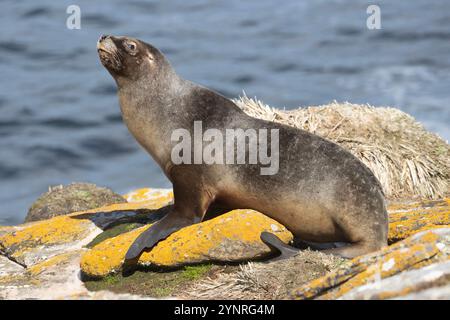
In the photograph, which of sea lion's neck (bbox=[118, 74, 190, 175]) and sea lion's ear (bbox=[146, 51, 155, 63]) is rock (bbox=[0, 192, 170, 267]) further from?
sea lion's ear (bbox=[146, 51, 155, 63])

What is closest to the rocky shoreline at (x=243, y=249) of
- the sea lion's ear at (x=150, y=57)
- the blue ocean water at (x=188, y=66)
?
the sea lion's ear at (x=150, y=57)

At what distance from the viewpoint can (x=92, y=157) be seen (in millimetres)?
28906

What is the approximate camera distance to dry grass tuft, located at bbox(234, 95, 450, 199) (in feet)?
39.4

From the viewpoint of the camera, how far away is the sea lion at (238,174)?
902 centimetres

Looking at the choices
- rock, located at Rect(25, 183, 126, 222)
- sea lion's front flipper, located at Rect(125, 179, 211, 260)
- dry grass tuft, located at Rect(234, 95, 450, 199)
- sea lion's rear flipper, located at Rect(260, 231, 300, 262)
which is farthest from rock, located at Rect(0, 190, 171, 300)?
dry grass tuft, located at Rect(234, 95, 450, 199)

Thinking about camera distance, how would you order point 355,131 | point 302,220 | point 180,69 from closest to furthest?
point 302,220 → point 355,131 → point 180,69

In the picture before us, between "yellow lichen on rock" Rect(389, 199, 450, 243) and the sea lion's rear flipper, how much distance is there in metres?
1.24

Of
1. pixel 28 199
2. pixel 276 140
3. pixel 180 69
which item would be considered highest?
pixel 180 69

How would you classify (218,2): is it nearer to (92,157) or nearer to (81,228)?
(92,157)

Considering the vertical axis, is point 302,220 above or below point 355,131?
below

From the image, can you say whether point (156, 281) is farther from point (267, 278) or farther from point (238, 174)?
point (238, 174)

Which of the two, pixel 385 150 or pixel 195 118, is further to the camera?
pixel 385 150
